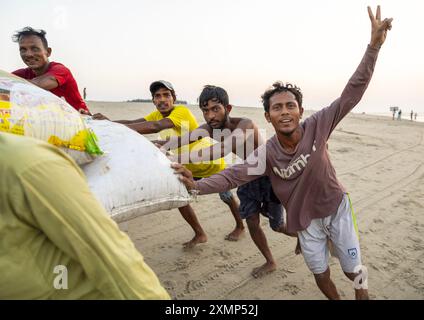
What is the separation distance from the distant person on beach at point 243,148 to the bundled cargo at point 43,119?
4.16 feet

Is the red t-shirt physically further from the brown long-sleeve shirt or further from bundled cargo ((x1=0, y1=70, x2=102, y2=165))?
the brown long-sleeve shirt

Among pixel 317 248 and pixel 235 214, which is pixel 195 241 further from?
pixel 317 248

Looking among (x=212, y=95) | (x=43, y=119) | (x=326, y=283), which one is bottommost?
(x=326, y=283)

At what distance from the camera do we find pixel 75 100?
2.95 metres

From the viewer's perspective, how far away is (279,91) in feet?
8.18

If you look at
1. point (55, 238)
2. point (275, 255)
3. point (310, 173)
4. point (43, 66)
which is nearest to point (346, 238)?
point (310, 173)

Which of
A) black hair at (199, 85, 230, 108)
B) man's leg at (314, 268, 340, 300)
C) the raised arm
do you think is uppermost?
the raised arm

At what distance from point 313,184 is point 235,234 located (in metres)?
1.85

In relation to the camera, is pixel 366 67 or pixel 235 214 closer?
pixel 366 67

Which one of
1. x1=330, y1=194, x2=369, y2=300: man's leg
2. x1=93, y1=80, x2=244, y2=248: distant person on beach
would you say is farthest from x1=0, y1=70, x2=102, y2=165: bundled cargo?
x1=330, y1=194, x2=369, y2=300: man's leg

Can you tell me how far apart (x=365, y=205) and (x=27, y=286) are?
504cm

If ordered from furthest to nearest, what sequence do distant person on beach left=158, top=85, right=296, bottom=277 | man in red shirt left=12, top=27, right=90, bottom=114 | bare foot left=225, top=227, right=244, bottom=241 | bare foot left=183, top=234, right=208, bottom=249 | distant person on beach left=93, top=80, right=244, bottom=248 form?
bare foot left=225, top=227, right=244, bottom=241
bare foot left=183, top=234, right=208, bottom=249
distant person on beach left=93, top=80, right=244, bottom=248
distant person on beach left=158, top=85, right=296, bottom=277
man in red shirt left=12, top=27, right=90, bottom=114

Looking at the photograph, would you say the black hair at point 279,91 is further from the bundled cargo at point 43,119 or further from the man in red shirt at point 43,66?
the man in red shirt at point 43,66

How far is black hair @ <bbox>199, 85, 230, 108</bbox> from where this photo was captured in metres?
3.15
